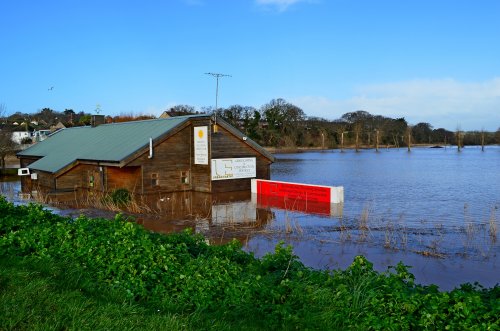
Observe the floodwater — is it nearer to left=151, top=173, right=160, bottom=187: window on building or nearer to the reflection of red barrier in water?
the reflection of red barrier in water

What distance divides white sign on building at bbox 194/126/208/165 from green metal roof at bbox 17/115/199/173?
1.30 meters

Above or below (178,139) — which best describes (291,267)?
below

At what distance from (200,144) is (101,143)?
858 cm

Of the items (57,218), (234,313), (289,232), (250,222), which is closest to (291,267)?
(234,313)

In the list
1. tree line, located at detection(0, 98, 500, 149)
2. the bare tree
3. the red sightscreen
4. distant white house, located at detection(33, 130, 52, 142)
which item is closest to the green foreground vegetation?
the red sightscreen

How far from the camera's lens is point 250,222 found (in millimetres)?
21047

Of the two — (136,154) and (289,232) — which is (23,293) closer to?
(289,232)

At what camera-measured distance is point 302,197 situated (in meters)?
28.5

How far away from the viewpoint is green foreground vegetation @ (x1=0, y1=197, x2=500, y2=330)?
555 cm

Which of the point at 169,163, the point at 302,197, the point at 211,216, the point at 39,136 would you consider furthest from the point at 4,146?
the point at 211,216

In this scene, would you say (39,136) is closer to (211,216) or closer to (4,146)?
(4,146)

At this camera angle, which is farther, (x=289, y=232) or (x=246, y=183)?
(x=246, y=183)

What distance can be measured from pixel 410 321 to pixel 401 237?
39.1 feet

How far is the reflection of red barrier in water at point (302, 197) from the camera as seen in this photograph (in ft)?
83.7
